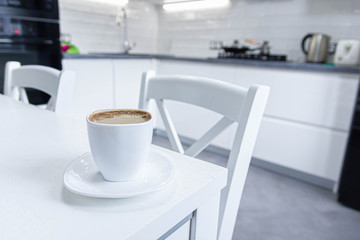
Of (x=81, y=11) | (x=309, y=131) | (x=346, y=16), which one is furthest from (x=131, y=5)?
(x=309, y=131)

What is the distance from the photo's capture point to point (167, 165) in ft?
A: 1.13

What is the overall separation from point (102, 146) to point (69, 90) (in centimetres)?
57

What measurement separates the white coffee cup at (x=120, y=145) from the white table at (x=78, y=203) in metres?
0.04

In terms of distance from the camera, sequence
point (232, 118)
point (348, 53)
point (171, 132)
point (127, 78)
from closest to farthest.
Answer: point (232, 118) → point (171, 132) → point (348, 53) → point (127, 78)

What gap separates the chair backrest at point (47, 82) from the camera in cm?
78

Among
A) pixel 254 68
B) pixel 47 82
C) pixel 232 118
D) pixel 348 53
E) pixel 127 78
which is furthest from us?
pixel 127 78

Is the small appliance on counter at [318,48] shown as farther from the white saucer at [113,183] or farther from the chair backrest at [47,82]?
the white saucer at [113,183]

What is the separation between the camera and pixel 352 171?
1.50 metres

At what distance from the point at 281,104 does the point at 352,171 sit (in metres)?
0.60

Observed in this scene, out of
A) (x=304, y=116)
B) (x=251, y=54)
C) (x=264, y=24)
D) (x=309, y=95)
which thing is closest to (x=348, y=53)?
(x=309, y=95)

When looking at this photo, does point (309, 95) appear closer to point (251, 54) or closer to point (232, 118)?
point (251, 54)

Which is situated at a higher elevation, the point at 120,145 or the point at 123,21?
the point at 123,21

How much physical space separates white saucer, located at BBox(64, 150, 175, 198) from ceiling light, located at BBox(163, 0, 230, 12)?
2.63 m

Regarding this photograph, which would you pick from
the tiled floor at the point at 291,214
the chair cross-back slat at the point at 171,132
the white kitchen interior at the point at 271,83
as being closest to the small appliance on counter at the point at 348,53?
the white kitchen interior at the point at 271,83
